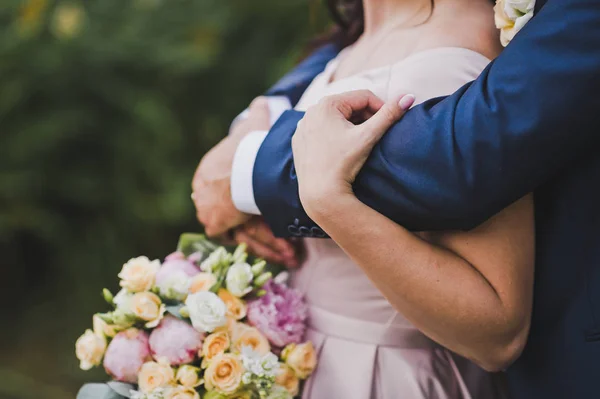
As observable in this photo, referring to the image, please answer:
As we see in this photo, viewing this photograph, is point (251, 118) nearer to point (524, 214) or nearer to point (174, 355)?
point (174, 355)

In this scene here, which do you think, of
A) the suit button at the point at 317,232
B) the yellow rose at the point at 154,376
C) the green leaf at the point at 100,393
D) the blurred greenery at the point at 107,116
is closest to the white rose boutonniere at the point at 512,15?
the suit button at the point at 317,232

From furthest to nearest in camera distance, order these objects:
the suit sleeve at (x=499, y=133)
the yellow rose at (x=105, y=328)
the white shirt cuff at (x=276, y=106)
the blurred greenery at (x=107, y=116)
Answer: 1. the blurred greenery at (x=107, y=116)
2. the white shirt cuff at (x=276, y=106)
3. the yellow rose at (x=105, y=328)
4. the suit sleeve at (x=499, y=133)

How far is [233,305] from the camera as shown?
135 cm

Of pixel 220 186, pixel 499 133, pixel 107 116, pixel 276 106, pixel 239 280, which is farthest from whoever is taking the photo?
pixel 107 116

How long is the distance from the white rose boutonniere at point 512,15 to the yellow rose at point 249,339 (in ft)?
2.19

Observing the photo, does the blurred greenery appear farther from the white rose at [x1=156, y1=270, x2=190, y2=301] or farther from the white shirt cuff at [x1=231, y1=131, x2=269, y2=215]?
the white rose at [x1=156, y1=270, x2=190, y2=301]

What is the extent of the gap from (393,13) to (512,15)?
14.4 inches

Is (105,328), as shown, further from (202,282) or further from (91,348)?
(202,282)

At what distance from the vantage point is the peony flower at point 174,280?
4.41 feet

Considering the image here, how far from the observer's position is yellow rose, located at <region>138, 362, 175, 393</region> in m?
1.25

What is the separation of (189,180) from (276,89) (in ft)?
6.91

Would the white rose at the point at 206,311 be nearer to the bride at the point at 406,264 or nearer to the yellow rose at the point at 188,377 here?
the yellow rose at the point at 188,377

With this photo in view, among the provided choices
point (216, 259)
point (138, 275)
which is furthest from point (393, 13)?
point (138, 275)

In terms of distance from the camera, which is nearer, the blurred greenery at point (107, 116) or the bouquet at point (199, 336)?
the bouquet at point (199, 336)
